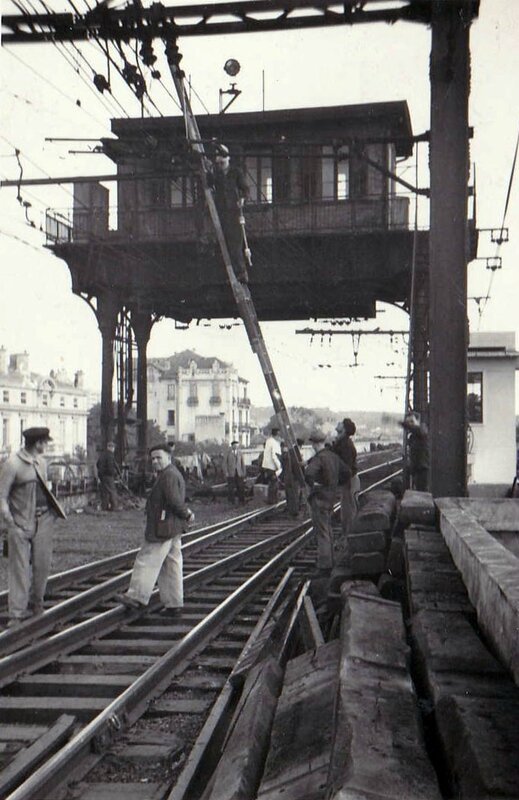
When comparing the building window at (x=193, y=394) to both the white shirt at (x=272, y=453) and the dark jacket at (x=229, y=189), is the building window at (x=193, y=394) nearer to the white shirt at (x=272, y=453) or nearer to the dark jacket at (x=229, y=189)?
the white shirt at (x=272, y=453)

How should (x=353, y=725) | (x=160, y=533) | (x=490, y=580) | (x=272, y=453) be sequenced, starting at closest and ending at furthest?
(x=353, y=725)
(x=490, y=580)
(x=160, y=533)
(x=272, y=453)

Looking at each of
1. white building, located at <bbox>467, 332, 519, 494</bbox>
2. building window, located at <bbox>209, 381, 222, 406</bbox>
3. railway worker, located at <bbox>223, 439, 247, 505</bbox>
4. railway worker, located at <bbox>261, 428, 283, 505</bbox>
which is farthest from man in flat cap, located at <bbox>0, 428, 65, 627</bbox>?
building window, located at <bbox>209, 381, 222, 406</bbox>

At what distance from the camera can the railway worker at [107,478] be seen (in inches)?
732

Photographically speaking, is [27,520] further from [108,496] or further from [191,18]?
[108,496]

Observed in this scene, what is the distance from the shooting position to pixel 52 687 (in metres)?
5.76

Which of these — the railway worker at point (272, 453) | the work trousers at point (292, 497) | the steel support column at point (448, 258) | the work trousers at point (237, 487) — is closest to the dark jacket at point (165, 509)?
the steel support column at point (448, 258)

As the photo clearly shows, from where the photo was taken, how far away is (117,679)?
5887 mm

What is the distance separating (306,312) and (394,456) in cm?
1967

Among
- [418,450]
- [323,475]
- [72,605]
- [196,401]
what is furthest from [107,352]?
[196,401]

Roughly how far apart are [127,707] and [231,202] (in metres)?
13.0

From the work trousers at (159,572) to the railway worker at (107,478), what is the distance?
10565mm

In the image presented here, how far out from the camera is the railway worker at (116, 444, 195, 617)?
25.8 ft

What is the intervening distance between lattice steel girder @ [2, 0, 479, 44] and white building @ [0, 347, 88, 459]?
21.8 m

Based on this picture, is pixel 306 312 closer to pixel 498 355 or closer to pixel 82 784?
pixel 498 355
